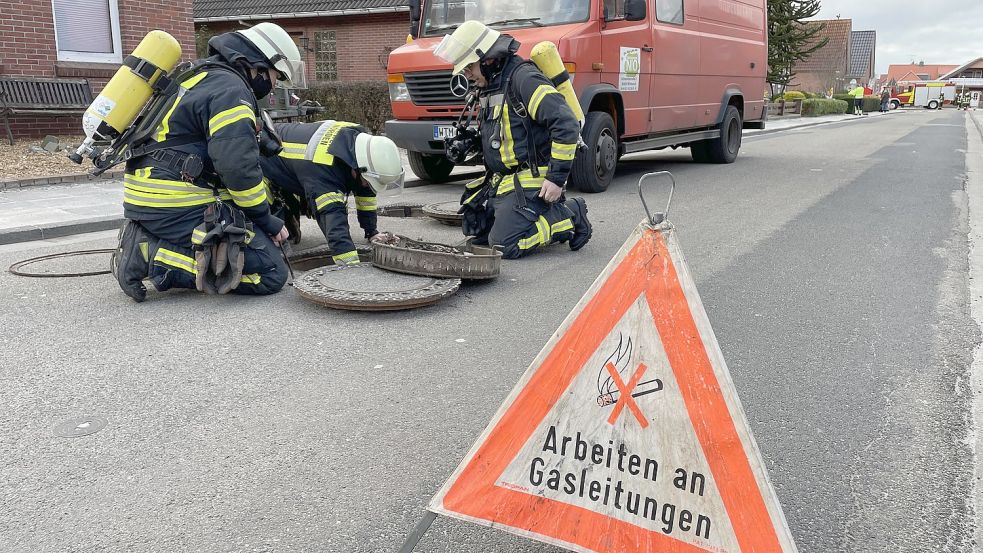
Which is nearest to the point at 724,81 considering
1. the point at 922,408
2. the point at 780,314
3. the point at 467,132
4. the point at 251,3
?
the point at 467,132

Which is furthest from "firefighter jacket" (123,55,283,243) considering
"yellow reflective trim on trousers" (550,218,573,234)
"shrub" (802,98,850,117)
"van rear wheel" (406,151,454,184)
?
"shrub" (802,98,850,117)

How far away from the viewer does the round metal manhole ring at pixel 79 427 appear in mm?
3066

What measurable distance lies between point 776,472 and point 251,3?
80.6 feet

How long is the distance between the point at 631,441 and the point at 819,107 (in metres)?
42.8

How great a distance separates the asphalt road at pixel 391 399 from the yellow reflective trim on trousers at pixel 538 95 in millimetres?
1123

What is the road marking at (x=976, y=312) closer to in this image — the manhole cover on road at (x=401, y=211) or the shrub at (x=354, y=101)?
the manhole cover on road at (x=401, y=211)

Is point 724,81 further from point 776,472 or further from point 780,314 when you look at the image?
point 776,472

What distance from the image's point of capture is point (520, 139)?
6.04 m

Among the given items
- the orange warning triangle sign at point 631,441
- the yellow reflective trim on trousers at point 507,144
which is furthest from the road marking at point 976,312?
the yellow reflective trim on trousers at point 507,144

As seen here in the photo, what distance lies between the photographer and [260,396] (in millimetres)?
3443

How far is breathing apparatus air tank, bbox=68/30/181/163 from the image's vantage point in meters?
4.50

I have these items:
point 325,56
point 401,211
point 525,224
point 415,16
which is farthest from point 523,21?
point 325,56

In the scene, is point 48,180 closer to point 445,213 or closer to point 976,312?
point 445,213

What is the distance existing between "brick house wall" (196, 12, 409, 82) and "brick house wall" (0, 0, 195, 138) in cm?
977
